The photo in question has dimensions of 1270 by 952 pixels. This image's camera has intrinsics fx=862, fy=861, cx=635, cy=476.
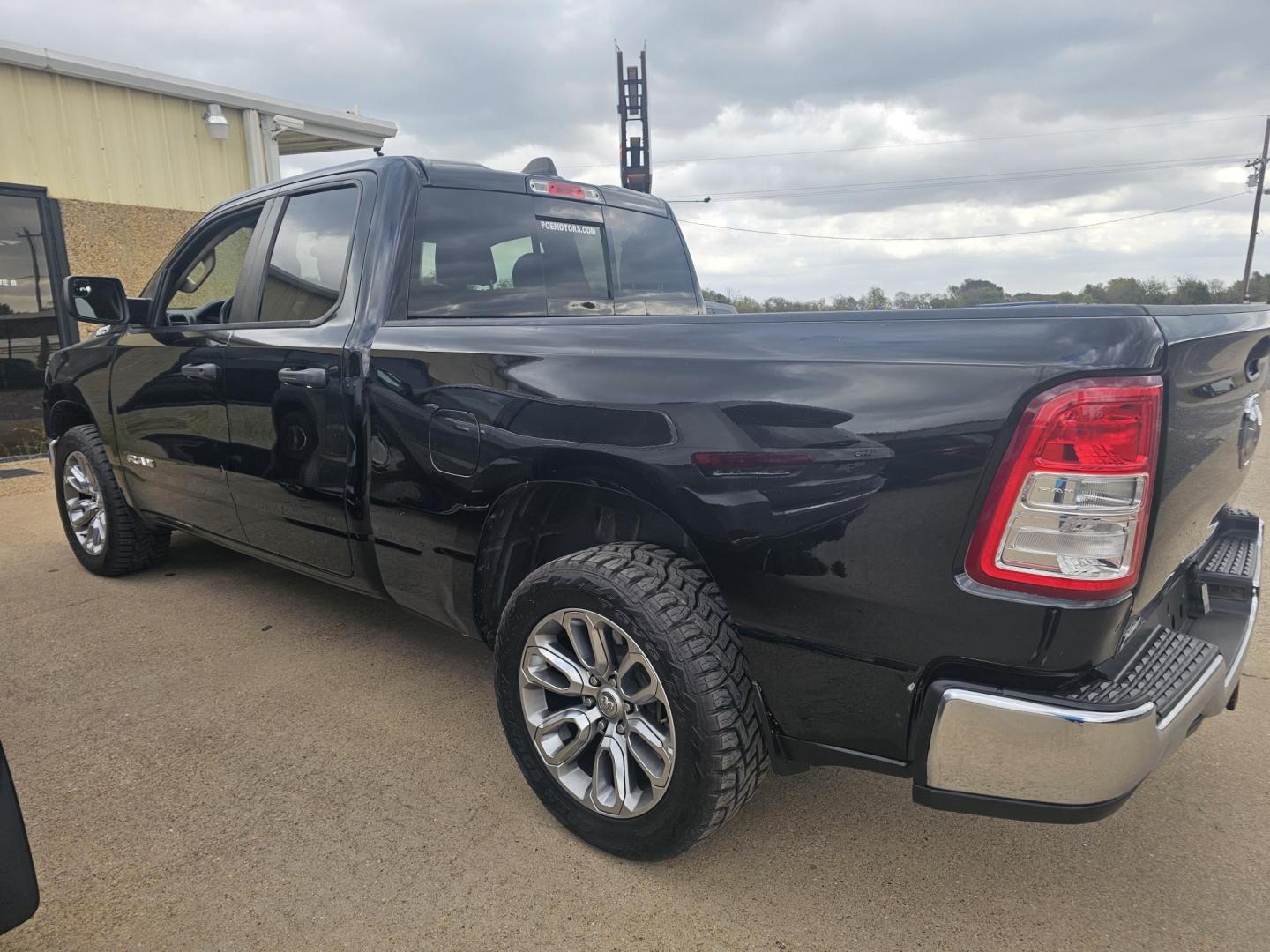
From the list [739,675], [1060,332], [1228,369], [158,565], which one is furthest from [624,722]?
[158,565]

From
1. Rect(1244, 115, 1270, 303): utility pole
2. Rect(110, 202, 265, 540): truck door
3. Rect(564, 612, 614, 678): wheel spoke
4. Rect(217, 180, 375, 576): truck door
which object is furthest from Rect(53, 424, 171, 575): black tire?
Rect(1244, 115, 1270, 303): utility pole

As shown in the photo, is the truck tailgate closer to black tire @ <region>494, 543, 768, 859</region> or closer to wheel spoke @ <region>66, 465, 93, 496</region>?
black tire @ <region>494, 543, 768, 859</region>

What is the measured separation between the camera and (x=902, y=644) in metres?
1.73

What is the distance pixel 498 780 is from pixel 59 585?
3.23 m

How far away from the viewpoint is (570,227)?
3.40 metres

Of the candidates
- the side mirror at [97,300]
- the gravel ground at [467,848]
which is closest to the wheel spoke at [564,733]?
the gravel ground at [467,848]

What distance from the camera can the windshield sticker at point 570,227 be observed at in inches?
130

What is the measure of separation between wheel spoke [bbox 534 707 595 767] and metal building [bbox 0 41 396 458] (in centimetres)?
875

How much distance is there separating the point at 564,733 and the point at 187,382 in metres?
2.34

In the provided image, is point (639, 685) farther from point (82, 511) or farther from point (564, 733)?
point (82, 511)

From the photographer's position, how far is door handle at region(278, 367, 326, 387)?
9.39 feet

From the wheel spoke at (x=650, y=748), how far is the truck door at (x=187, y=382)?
2171 mm

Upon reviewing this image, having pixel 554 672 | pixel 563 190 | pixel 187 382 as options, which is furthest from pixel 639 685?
pixel 187 382

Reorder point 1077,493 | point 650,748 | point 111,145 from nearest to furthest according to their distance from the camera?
point 1077,493 < point 650,748 < point 111,145
